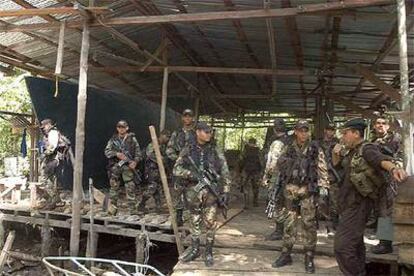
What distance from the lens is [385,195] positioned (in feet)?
14.9

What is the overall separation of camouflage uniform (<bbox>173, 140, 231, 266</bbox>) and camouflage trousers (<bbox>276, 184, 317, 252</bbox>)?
0.75m

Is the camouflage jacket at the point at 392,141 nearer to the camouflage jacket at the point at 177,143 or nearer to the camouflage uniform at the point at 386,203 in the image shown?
the camouflage uniform at the point at 386,203

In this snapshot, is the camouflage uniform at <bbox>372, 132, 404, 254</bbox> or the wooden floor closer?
the camouflage uniform at <bbox>372, 132, 404, 254</bbox>

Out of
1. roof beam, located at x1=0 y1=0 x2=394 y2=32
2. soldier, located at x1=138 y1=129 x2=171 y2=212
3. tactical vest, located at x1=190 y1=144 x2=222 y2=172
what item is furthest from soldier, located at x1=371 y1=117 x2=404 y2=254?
soldier, located at x1=138 y1=129 x2=171 y2=212

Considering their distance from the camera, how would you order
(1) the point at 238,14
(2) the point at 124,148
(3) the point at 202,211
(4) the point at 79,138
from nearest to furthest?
(3) the point at 202,211 < (1) the point at 238,14 < (4) the point at 79,138 < (2) the point at 124,148

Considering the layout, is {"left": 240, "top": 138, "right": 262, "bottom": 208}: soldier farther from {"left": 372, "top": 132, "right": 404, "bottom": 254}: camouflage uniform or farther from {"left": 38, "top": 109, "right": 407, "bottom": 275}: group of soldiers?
{"left": 372, "top": 132, "right": 404, "bottom": 254}: camouflage uniform

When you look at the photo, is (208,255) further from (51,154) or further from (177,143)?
(51,154)

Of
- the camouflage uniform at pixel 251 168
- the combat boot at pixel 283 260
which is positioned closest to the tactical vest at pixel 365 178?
the combat boot at pixel 283 260

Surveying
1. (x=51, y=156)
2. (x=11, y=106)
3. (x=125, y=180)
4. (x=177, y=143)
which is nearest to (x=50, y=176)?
(x=51, y=156)

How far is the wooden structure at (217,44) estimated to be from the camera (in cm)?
617

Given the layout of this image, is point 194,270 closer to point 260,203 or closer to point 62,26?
point 62,26

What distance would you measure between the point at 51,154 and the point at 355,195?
5197 mm

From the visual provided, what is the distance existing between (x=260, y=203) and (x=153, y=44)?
4.12 meters

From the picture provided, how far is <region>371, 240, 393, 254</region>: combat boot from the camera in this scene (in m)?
5.27
